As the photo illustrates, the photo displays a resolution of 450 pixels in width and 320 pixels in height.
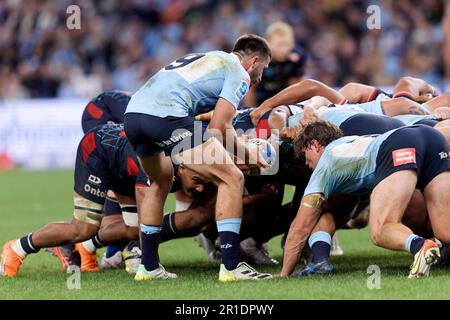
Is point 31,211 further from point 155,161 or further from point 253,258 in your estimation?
point 155,161

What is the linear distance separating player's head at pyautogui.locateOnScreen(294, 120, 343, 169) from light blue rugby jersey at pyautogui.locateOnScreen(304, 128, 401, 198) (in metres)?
0.13

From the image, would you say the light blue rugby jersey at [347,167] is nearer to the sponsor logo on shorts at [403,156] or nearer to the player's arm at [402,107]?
the sponsor logo on shorts at [403,156]

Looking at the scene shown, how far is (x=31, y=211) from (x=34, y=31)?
10376 mm

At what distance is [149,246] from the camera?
6965 millimetres

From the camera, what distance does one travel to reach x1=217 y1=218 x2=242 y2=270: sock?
6.62 meters

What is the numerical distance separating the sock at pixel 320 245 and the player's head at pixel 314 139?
0.53 m

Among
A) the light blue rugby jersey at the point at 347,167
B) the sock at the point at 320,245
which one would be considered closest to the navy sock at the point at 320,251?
the sock at the point at 320,245

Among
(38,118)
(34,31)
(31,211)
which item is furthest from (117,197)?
(34,31)

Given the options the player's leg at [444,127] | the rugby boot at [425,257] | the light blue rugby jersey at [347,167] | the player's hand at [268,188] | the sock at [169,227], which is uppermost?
the player's leg at [444,127]

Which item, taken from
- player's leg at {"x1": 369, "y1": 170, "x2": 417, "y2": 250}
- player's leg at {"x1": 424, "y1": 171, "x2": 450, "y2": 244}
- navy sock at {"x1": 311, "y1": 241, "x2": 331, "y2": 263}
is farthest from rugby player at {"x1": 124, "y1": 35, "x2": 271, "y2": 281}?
player's leg at {"x1": 424, "y1": 171, "x2": 450, "y2": 244}

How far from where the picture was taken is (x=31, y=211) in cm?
1252

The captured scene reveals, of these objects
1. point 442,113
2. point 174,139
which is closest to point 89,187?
point 174,139

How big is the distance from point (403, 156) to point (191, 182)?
1.94 metres

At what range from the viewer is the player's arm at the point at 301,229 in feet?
22.4
